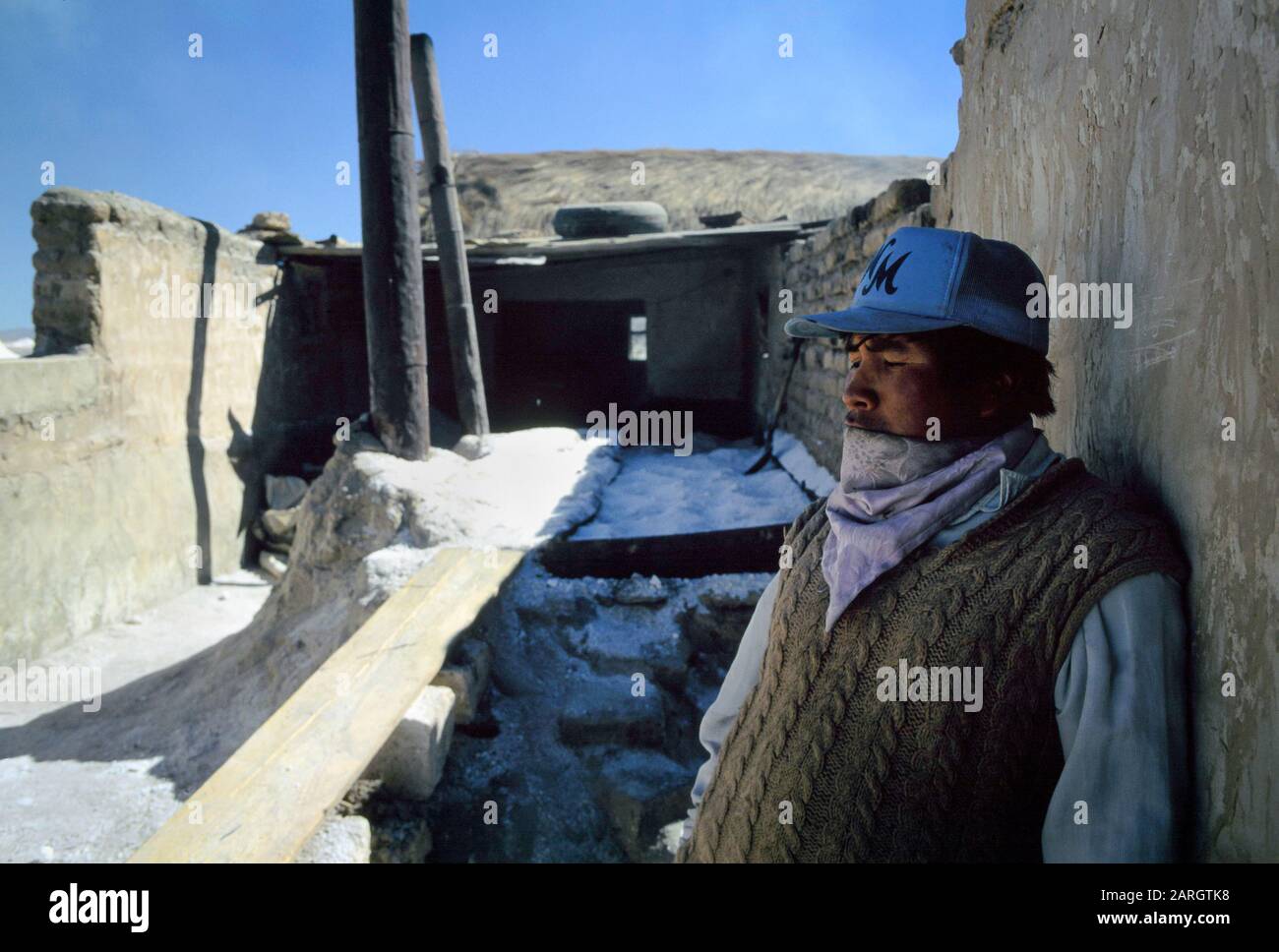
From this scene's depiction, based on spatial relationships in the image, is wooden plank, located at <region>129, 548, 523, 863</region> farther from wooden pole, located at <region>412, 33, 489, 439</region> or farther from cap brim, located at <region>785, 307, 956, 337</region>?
wooden pole, located at <region>412, 33, 489, 439</region>

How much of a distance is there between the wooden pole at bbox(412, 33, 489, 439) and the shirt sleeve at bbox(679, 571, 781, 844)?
634 centimetres

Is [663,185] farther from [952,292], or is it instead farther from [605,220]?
[952,292]

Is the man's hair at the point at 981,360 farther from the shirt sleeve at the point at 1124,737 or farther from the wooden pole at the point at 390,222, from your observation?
the wooden pole at the point at 390,222

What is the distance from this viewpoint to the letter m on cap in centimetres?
128

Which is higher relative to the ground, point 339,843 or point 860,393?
point 860,393

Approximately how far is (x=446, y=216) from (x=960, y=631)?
7.53 m

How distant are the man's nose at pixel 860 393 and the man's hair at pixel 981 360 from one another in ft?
0.29

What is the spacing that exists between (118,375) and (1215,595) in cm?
779

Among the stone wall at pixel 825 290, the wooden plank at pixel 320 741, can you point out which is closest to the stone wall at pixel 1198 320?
the wooden plank at pixel 320 741

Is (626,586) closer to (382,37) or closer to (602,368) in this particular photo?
(382,37)

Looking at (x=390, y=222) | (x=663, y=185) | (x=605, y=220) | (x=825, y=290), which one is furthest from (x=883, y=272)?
(x=663, y=185)

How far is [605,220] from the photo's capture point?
393 inches

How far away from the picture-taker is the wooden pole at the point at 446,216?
7750mm

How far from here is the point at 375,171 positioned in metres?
6.23
